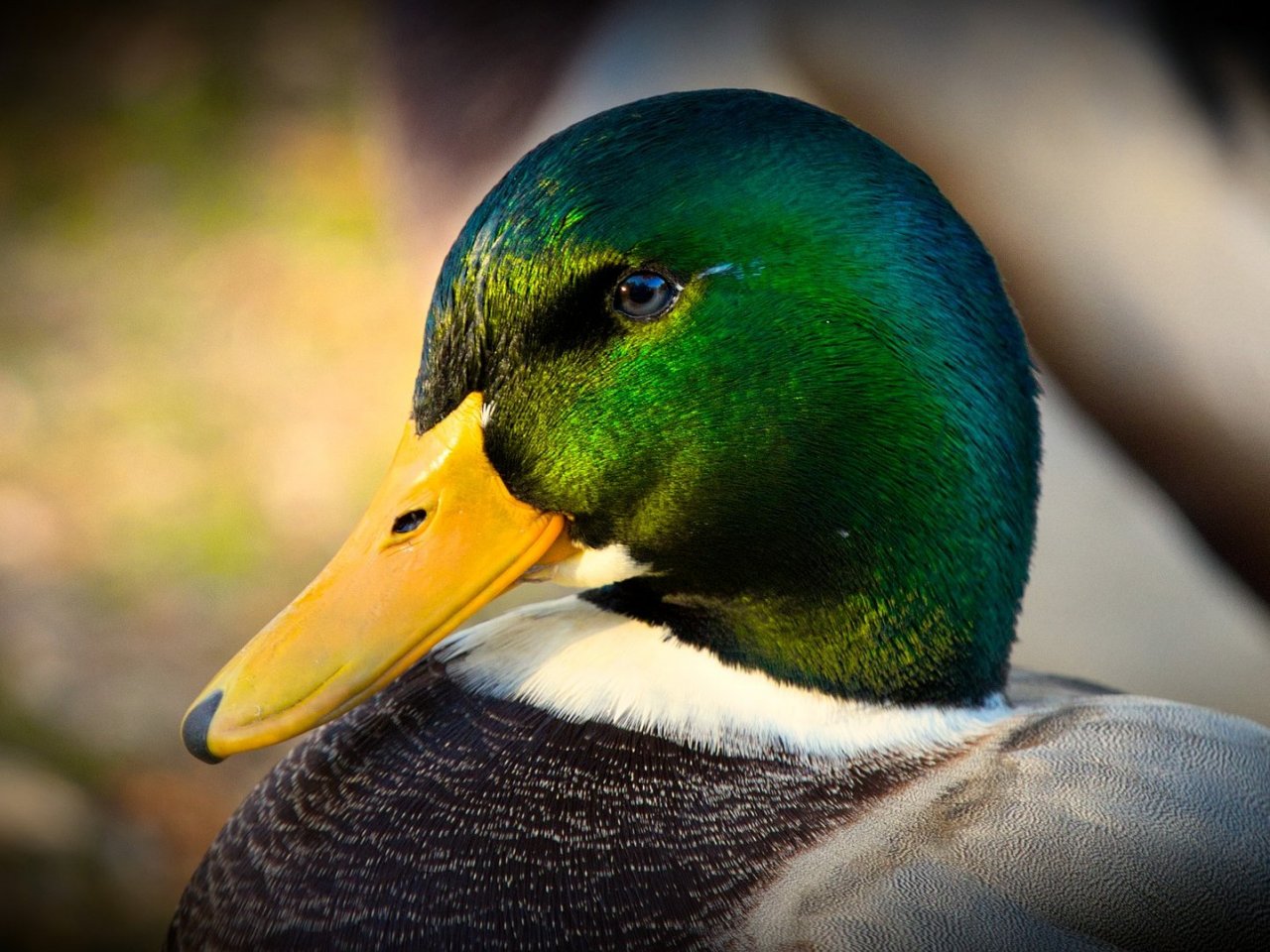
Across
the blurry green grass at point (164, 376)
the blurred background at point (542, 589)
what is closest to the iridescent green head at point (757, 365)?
the blurred background at point (542, 589)

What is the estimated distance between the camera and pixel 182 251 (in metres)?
2.83

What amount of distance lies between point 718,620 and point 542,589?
3.90ft

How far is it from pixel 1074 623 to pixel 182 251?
2.00 m

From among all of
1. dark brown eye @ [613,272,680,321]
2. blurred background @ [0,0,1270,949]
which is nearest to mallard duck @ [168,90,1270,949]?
dark brown eye @ [613,272,680,321]

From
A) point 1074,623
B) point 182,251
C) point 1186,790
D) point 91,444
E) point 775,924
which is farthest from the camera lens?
point 182,251

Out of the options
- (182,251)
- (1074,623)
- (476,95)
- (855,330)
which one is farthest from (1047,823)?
(182,251)

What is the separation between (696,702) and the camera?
87 cm

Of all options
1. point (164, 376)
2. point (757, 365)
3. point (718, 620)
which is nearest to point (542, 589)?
point (164, 376)

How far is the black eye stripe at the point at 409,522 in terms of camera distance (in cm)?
83

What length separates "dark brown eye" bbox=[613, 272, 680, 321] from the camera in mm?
780

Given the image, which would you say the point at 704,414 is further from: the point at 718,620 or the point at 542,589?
the point at 542,589

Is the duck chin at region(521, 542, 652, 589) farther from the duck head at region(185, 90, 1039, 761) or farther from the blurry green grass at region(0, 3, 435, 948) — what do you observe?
the blurry green grass at region(0, 3, 435, 948)

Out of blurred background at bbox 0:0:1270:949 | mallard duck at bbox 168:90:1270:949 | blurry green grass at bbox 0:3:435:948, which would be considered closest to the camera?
mallard duck at bbox 168:90:1270:949

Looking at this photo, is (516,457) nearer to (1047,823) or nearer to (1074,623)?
(1047,823)
